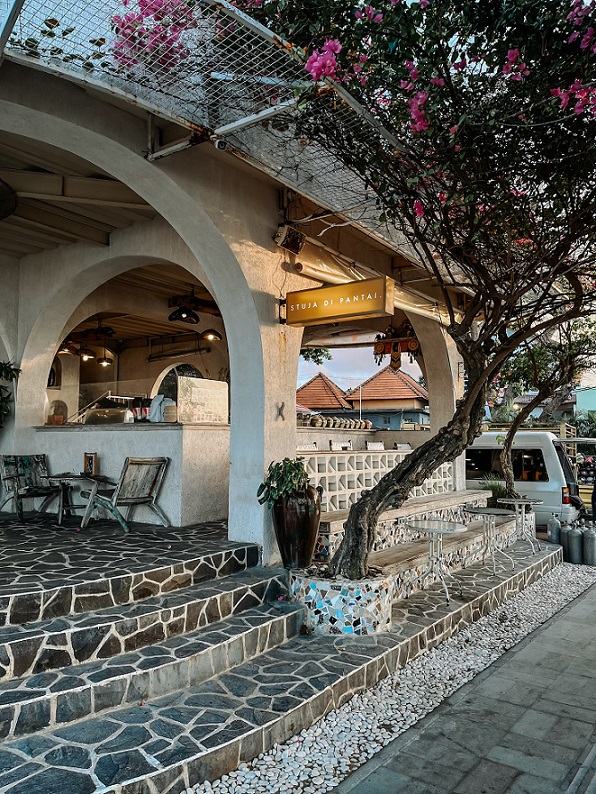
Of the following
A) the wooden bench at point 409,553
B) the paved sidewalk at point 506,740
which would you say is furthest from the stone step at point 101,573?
the paved sidewalk at point 506,740

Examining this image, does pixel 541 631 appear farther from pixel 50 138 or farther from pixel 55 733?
pixel 50 138

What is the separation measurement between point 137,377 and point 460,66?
36.9 feet

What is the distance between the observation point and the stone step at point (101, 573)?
3.91 metres

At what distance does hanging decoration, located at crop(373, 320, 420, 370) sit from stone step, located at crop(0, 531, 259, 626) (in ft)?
20.1

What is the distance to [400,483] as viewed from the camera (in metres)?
→ 5.10

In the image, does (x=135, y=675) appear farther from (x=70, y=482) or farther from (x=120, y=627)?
(x=70, y=482)

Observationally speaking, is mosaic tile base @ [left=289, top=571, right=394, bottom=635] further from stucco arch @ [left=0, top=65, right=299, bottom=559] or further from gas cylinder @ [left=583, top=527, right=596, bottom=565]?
gas cylinder @ [left=583, top=527, right=596, bottom=565]

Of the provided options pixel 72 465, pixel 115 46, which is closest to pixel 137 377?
pixel 72 465

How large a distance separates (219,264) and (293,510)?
2.38m

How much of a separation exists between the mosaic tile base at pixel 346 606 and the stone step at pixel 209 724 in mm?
105

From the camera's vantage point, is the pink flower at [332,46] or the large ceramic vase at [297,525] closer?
the pink flower at [332,46]

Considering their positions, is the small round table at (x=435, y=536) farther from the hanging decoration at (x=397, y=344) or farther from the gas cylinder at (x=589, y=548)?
the hanging decoration at (x=397, y=344)

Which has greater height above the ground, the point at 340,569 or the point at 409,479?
the point at 409,479

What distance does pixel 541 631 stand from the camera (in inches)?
224
